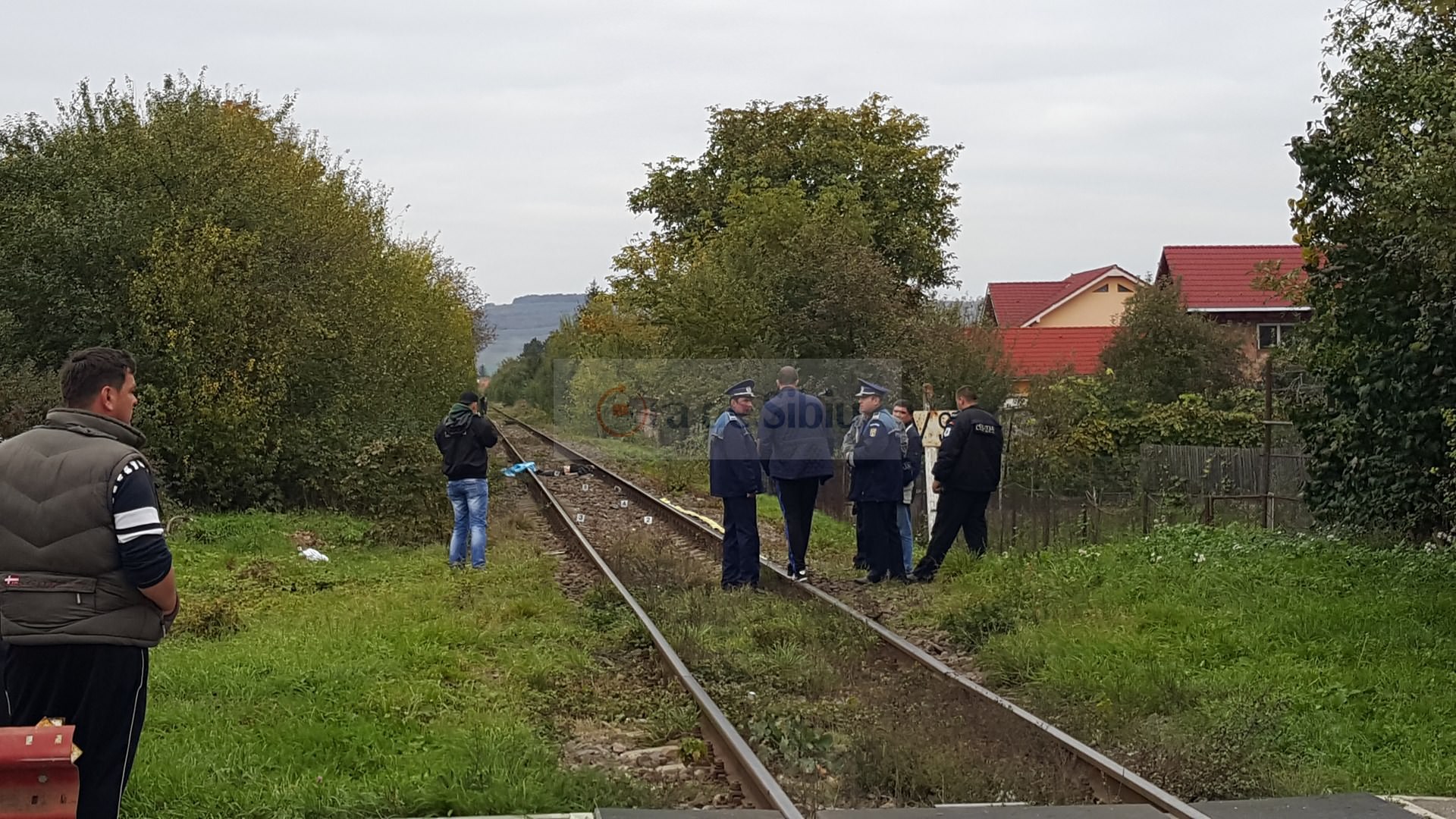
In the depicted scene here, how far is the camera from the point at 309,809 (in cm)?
616

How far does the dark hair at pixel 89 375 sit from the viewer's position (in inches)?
194

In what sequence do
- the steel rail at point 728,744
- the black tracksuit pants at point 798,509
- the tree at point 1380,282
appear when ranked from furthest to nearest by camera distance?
1. the black tracksuit pants at point 798,509
2. the tree at point 1380,282
3. the steel rail at point 728,744

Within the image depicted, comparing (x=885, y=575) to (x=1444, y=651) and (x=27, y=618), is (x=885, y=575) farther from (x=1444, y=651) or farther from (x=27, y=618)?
(x=27, y=618)

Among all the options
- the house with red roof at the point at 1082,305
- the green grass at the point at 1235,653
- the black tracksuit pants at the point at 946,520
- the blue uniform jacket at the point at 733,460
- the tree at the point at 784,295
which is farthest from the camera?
the house with red roof at the point at 1082,305

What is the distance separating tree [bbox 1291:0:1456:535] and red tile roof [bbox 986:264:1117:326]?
4899cm

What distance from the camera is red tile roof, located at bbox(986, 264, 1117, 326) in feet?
219

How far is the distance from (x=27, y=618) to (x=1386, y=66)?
1069 centimetres

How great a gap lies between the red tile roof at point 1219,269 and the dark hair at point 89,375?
4972 cm

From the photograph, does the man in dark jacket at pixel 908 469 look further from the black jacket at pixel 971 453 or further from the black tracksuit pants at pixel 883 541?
the black jacket at pixel 971 453

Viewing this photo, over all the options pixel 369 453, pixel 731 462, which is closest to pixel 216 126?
pixel 369 453

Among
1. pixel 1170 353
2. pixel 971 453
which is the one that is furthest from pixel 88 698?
pixel 1170 353

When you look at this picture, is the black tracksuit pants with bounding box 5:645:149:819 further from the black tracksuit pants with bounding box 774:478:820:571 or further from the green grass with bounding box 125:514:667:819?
the black tracksuit pants with bounding box 774:478:820:571

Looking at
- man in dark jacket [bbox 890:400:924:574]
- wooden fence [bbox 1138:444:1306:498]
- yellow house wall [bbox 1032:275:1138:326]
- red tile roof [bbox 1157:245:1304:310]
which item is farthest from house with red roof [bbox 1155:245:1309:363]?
man in dark jacket [bbox 890:400:924:574]

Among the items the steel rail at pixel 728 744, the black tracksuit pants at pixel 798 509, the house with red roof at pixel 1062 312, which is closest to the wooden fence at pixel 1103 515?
the black tracksuit pants at pixel 798 509
